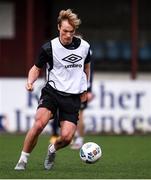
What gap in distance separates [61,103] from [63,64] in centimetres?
52

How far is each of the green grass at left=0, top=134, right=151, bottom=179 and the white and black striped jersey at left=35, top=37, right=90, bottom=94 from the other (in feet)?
3.77

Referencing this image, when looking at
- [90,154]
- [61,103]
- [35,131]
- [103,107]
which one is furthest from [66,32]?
[103,107]

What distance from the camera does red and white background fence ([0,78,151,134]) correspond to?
19.5m

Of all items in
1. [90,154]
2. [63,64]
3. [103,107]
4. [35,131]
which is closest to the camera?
[35,131]

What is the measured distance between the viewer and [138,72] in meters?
23.3

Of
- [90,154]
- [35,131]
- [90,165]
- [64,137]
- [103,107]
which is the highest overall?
[35,131]

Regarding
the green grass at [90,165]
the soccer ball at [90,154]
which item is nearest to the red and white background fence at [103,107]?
the green grass at [90,165]

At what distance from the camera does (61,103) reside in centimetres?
1105

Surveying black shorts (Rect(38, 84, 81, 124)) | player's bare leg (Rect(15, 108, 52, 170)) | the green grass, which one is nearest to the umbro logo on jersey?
black shorts (Rect(38, 84, 81, 124))

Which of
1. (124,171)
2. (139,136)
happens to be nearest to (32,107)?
A: (139,136)

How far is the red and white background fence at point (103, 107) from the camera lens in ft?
64.1

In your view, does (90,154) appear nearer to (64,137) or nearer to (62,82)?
(64,137)

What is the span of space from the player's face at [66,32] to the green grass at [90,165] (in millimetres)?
1752

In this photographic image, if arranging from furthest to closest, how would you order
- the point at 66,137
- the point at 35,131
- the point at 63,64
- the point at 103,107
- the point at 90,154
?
the point at 103,107
the point at 90,154
the point at 63,64
the point at 66,137
the point at 35,131
